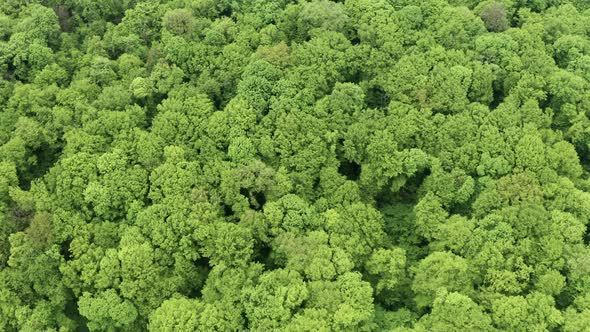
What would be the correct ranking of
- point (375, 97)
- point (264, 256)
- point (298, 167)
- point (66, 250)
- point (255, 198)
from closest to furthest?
point (66, 250) → point (264, 256) → point (255, 198) → point (298, 167) → point (375, 97)

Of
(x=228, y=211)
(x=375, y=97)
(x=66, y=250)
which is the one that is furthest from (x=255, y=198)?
(x=375, y=97)

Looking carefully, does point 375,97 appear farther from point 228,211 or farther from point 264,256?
point 264,256

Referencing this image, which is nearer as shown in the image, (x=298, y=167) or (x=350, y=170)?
(x=298, y=167)

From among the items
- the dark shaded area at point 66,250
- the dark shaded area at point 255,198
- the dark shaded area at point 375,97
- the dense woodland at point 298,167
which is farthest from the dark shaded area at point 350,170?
the dark shaded area at point 66,250

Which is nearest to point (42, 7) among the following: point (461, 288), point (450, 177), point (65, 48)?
point (65, 48)

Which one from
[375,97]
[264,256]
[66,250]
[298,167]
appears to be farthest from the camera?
[375,97]

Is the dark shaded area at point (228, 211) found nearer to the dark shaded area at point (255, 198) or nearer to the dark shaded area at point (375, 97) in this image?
the dark shaded area at point (255, 198)

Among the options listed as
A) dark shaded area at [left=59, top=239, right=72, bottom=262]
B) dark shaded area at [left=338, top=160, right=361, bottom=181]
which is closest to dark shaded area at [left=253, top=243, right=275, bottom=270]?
dark shaded area at [left=338, top=160, right=361, bottom=181]

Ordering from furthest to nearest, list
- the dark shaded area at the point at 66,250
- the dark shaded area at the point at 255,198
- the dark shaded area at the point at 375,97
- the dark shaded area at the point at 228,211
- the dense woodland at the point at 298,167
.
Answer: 1. the dark shaded area at the point at 375,97
2. the dark shaded area at the point at 228,211
3. the dark shaded area at the point at 255,198
4. the dark shaded area at the point at 66,250
5. the dense woodland at the point at 298,167

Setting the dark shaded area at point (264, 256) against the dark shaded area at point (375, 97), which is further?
the dark shaded area at point (375, 97)

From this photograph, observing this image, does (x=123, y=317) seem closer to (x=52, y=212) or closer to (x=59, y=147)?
(x=52, y=212)
